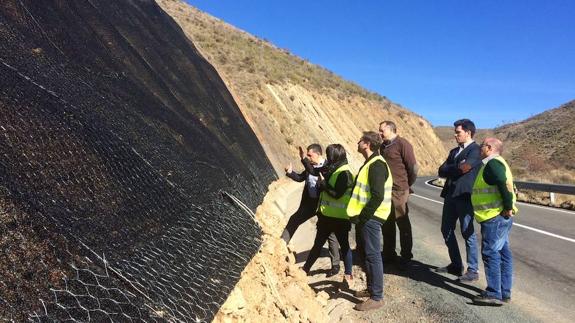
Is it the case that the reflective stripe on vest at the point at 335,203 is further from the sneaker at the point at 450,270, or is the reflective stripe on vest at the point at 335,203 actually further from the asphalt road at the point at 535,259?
the sneaker at the point at 450,270

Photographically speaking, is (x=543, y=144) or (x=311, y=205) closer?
(x=311, y=205)

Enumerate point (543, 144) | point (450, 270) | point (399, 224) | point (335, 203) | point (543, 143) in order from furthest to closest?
point (543, 143)
point (543, 144)
point (399, 224)
point (450, 270)
point (335, 203)

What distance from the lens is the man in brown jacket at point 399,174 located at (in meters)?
5.74

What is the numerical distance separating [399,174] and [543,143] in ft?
173

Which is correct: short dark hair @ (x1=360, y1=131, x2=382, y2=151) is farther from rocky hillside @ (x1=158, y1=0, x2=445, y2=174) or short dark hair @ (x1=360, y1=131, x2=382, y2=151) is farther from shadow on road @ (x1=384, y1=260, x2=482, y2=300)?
rocky hillside @ (x1=158, y1=0, x2=445, y2=174)

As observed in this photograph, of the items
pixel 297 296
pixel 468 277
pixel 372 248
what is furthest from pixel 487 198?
pixel 297 296

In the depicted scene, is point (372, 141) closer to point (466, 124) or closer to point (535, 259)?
point (466, 124)

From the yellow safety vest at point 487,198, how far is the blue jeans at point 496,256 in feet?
0.24

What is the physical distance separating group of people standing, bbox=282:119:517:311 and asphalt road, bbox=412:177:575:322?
0.98ft

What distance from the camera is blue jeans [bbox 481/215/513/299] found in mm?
4723

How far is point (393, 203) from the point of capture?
586 centimetres

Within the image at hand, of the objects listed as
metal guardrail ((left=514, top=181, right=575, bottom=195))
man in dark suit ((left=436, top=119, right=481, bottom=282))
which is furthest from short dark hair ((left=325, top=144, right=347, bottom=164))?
metal guardrail ((left=514, top=181, right=575, bottom=195))

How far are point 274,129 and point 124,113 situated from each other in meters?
15.5

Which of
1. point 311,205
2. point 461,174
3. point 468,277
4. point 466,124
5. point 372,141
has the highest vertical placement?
point 466,124
